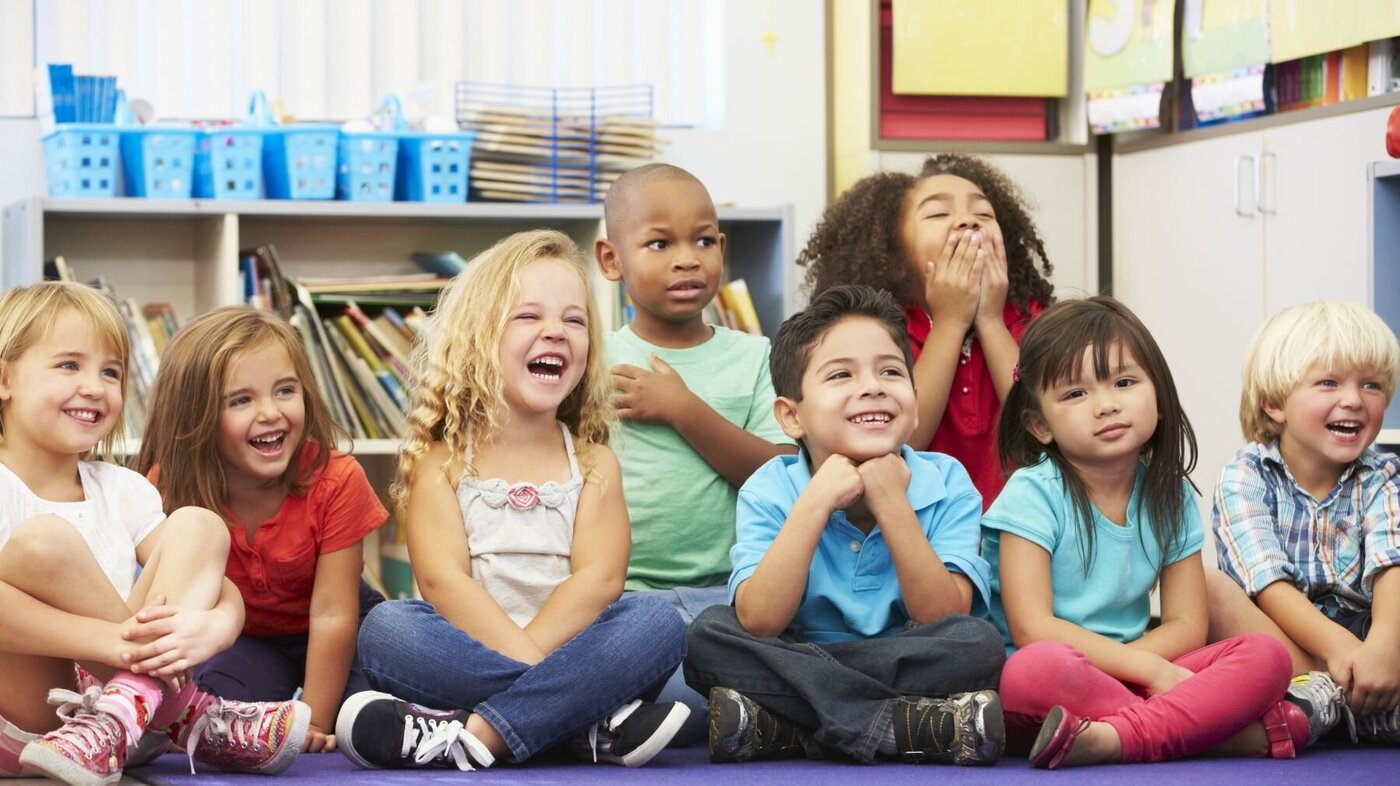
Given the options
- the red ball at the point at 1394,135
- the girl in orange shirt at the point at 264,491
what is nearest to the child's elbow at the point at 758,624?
the girl in orange shirt at the point at 264,491

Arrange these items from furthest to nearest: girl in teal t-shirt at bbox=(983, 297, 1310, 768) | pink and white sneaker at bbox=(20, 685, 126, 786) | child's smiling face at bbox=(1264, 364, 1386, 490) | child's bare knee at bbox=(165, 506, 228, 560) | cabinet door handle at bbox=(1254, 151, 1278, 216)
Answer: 1. cabinet door handle at bbox=(1254, 151, 1278, 216)
2. child's smiling face at bbox=(1264, 364, 1386, 490)
3. girl in teal t-shirt at bbox=(983, 297, 1310, 768)
4. child's bare knee at bbox=(165, 506, 228, 560)
5. pink and white sneaker at bbox=(20, 685, 126, 786)

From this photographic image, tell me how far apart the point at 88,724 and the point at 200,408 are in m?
0.50

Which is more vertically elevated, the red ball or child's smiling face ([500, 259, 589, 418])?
the red ball

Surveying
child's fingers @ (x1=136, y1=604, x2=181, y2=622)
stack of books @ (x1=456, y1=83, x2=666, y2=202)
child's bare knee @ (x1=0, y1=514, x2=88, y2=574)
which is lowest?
child's fingers @ (x1=136, y1=604, x2=181, y2=622)

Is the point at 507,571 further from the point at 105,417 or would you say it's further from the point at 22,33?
the point at 22,33

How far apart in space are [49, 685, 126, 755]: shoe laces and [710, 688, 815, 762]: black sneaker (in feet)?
1.89

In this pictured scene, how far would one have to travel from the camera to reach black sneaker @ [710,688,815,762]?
1687 millimetres

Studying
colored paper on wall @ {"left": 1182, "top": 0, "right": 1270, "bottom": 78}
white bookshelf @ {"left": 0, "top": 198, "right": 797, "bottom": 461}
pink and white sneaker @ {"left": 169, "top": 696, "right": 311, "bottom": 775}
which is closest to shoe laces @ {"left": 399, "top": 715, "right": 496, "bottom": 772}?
pink and white sneaker @ {"left": 169, "top": 696, "right": 311, "bottom": 775}

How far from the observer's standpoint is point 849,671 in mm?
1697

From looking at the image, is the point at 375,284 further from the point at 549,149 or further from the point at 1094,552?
the point at 1094,552

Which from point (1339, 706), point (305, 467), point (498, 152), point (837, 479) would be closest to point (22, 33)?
point (498, 152)

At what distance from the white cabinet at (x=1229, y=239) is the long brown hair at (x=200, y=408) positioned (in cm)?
174

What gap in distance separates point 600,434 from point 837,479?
1.23ft

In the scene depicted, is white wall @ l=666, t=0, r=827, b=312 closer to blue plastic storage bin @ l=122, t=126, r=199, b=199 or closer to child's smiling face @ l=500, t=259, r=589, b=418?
blue plastic storage bin @ l=122, t=126, r=199, b=199
